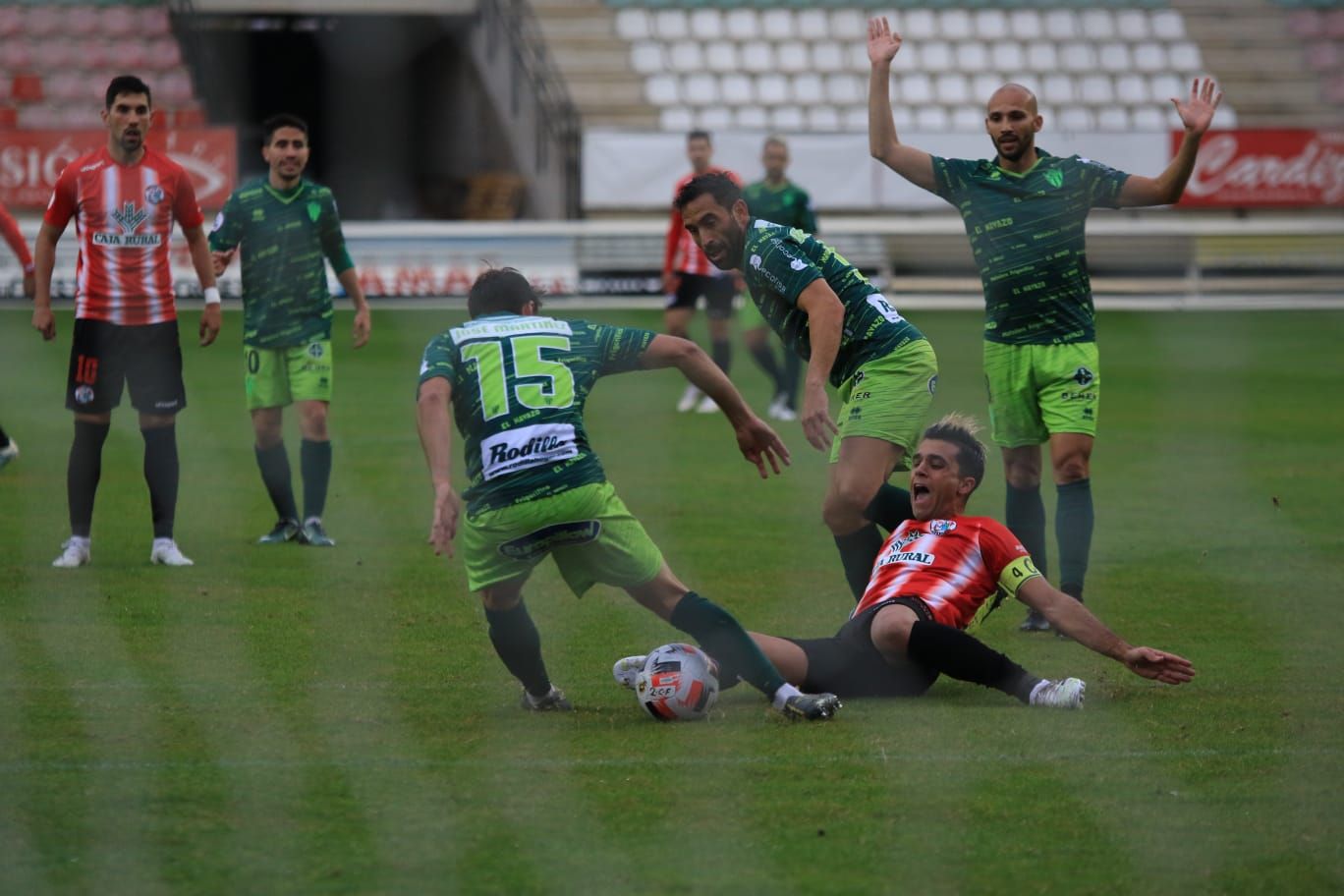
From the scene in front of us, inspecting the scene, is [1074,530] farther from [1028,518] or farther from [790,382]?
[790,382]

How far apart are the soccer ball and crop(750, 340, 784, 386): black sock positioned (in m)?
8.29

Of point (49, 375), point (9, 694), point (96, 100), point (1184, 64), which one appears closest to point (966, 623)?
point (9, 694)

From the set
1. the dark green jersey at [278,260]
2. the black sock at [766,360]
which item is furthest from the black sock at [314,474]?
the black sock at [766,360]

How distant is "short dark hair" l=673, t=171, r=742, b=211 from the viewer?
5715 millimetres

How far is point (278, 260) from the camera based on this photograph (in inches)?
341

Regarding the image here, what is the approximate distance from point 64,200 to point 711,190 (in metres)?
3.35

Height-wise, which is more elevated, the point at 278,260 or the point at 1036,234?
the point at 1036,234

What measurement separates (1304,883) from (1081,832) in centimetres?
50

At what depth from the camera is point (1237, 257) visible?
2339cm

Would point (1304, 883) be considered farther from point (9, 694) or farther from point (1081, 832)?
point (9, 694)

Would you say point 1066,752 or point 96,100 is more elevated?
point 96,100

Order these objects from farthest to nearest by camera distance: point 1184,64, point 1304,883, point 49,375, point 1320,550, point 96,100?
point 1184,64 → point 96,100 → point 49,375 → point 1320,550 → point 1304,883

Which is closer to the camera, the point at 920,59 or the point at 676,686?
the point at 676,686

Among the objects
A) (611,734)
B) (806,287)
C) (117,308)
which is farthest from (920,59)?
(611,734)
